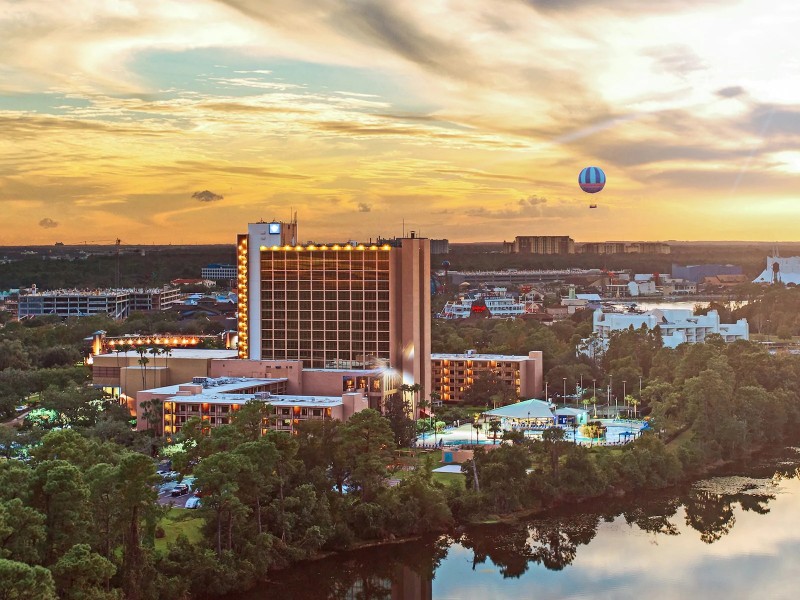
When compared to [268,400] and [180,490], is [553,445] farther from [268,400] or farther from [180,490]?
[180,490]

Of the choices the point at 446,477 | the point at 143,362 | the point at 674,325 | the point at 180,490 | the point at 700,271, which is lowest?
the point at 446,477

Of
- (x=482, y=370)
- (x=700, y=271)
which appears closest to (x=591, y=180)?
(x=482, y=370)

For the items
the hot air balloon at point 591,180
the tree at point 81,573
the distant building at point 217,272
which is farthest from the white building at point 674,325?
the distant building at point 217,272

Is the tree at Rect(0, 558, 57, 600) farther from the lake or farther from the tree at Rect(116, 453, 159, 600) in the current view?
the lake

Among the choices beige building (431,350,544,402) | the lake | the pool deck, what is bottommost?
the lake

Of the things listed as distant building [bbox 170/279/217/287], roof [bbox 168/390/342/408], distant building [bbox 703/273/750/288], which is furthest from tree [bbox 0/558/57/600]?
distant building [bbox 703/273/750/288]

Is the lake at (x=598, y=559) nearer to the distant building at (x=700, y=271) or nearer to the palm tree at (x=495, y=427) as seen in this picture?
the palm tree at (x=495, y=427)
